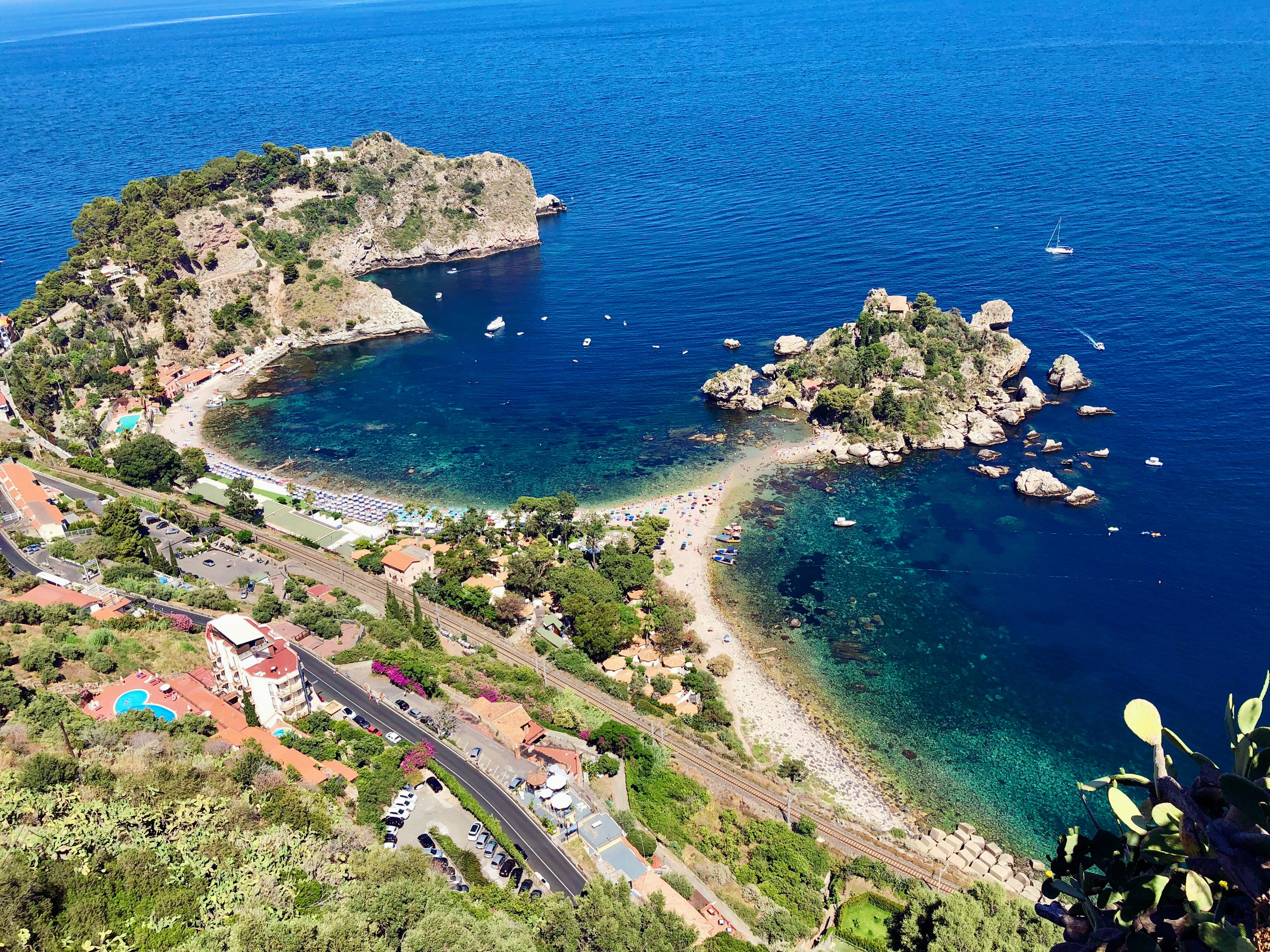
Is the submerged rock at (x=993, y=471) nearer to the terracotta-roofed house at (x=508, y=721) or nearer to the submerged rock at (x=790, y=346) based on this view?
the submerged rock at (x=790, y=346)

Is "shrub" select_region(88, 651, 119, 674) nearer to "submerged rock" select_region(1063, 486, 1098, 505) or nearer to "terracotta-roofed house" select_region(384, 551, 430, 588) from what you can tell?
"terracotta-roofed house" select_region(384, 551, 430, 588)

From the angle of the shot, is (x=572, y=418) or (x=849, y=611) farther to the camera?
(x=572, y=418)

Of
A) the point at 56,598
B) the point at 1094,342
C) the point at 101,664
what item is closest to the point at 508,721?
the point at 101,664

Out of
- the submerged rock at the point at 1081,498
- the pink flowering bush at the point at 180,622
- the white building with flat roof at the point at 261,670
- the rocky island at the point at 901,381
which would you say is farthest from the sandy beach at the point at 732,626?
the pink flowering bush at the point at 180,622

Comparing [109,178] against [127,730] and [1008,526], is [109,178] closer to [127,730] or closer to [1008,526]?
[127,730]

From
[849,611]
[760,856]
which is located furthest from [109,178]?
[760,856]

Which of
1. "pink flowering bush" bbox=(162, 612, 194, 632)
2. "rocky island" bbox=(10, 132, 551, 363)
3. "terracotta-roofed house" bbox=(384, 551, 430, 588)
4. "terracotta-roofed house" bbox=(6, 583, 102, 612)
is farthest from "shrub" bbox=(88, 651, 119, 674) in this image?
"rocky island" bbox=(10, 132, 551, 363)

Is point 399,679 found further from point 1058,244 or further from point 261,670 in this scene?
point 1058,244
